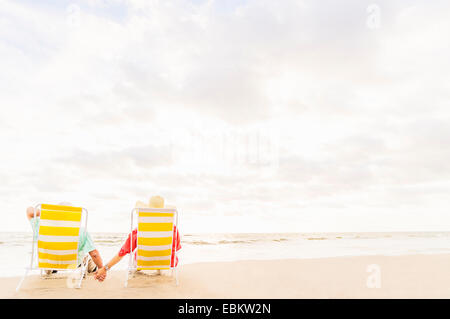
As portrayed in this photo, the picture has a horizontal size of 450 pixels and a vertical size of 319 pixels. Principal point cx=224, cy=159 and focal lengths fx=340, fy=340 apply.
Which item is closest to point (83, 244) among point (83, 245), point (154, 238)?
point (83, 245)

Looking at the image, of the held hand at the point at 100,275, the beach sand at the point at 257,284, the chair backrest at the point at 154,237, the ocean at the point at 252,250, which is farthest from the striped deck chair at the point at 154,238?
the ocean at the point at 252,250

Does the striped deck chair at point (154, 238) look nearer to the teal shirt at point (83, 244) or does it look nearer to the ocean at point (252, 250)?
the teal shirt at point (83, 244)

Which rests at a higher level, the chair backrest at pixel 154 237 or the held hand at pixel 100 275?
the chair backrest at pixel 154 237

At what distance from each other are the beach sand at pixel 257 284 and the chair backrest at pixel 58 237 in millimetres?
373

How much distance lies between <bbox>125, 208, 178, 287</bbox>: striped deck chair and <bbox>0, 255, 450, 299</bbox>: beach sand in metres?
0.34

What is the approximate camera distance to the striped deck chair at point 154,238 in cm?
524

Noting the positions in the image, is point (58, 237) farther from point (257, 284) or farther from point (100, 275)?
point (257, 284)

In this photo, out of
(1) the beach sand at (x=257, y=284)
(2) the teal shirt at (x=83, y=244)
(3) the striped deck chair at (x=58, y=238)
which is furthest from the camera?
(2) the teal shirt at (x=83, y=244)

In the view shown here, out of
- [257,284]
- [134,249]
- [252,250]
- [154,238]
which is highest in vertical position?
[154,238]

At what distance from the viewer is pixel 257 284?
551cm

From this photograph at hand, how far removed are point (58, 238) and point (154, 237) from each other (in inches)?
55.0
